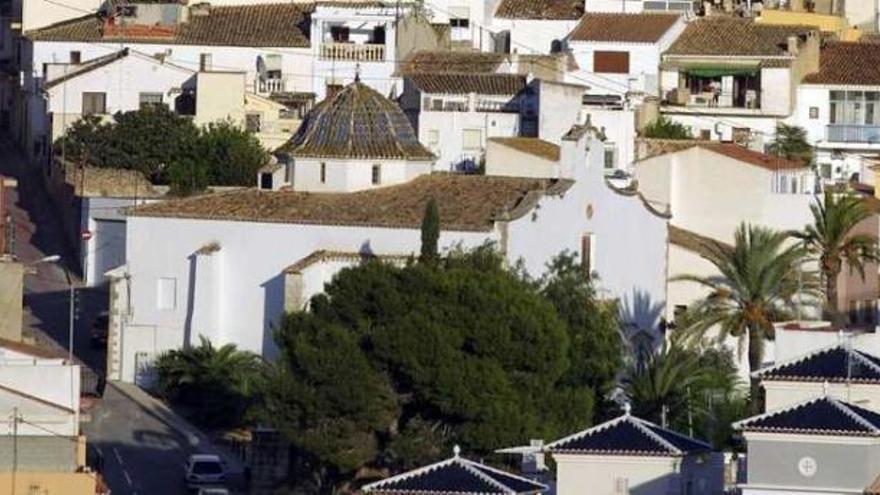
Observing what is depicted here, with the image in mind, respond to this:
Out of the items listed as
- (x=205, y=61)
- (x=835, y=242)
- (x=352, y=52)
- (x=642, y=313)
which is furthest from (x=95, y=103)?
(x=835, y=242)

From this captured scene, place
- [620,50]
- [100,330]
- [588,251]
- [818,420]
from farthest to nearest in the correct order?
[620,50] → [100,330] → [588,251] → [818,420]

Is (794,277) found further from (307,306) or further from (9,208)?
(9,208)

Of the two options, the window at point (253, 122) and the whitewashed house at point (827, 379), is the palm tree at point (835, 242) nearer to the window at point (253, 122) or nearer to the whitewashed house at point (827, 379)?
the window at point (253, 122)

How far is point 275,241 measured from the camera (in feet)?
283

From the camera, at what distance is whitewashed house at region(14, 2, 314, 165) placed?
107750 millimetres

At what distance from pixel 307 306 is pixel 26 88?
30.3 meters

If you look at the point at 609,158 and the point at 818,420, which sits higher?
the point at 609,158

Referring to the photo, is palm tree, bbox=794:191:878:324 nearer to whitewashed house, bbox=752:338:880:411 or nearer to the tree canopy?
the tree canopy

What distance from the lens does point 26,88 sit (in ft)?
363

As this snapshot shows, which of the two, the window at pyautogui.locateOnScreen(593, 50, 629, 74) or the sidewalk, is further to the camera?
the window at pyautogui.locateOnScreen(593, 50, 629, 74)

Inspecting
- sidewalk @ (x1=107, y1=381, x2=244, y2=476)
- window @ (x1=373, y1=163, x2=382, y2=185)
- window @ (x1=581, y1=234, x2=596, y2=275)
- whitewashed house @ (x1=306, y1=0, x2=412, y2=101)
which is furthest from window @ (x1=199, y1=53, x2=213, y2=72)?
sidewalk @ (x1=107, y1=381, x2=244, y2=476)

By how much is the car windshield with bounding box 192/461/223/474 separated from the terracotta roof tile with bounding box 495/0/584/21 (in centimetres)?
3982

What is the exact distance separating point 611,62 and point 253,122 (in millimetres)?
12330

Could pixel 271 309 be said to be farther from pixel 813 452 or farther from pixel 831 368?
pixel 813 452
